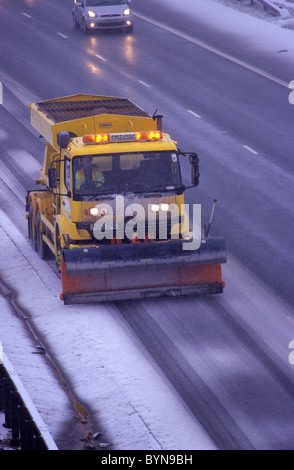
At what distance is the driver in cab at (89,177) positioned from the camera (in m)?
15.8

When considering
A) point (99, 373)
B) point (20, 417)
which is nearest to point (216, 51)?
point (99, 373)

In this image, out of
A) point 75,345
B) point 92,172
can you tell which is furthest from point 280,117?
point 75,345

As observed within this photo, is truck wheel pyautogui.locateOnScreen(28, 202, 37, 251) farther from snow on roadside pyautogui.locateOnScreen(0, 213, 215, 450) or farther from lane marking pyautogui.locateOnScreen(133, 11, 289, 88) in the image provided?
lane marking pyautogui.locateOnScreen(133, 11, 289, 88)

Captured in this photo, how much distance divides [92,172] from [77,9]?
78.9ft

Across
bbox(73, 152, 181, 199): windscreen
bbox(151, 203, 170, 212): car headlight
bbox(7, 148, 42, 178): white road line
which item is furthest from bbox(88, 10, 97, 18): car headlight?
bbox(151, 203, 170, 212): car headlight

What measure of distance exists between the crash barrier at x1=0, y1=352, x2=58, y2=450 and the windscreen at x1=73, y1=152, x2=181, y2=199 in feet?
14.1

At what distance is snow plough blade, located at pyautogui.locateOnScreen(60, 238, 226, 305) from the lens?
15.3 metres

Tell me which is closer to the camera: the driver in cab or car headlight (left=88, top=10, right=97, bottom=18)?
the driver in cab

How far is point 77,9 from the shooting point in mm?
38594

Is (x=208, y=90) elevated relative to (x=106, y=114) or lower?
lower

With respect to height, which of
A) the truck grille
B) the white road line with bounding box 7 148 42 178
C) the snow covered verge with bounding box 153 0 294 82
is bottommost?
the white road line with bounding box 7 148 42 178

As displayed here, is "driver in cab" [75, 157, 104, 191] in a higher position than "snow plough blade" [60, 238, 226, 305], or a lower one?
higher

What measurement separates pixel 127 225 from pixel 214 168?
782 cm
